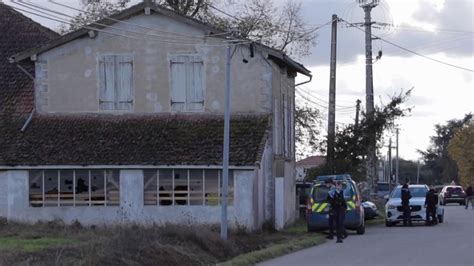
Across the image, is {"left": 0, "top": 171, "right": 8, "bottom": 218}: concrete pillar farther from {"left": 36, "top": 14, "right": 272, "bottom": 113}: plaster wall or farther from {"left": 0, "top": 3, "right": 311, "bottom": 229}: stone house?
{"left": 36, "top": 14, "right": 272, "bottom": 113}: plaster wall

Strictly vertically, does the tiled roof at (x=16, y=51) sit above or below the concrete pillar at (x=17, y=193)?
above

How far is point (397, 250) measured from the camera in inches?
940

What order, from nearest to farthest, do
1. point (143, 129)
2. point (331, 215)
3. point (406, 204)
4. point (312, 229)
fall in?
point (331, 215) → point (312, 229) → point (143, 129) → point (406, 204)

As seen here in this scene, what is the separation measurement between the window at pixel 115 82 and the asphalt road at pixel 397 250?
981 cm

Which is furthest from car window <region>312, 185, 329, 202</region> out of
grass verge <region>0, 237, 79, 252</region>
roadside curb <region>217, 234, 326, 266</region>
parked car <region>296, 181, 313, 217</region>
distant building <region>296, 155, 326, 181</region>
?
distant building <region>296, 155, 326, 181</region>

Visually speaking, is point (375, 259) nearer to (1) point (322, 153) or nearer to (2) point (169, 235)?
(2) point (169, 235)

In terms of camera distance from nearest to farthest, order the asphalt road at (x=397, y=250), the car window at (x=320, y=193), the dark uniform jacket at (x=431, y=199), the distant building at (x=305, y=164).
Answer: the asphalt road at (x=397, y=250)
the car window at (x=320, y=193)
the dark uniform jacket at (x=431, y=199)
the distant building at (x=305, y=164)

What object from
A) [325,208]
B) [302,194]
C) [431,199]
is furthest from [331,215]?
[302,194]

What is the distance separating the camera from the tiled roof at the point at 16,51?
3622 centimetres

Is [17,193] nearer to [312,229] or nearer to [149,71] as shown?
[149,71]

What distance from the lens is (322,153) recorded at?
4666cm

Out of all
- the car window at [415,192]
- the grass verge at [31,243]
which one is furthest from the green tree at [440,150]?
the grass verge at [31,243]

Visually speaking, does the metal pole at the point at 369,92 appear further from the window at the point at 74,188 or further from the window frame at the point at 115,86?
the window at the point at 74,188

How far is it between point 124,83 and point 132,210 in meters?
4.95
